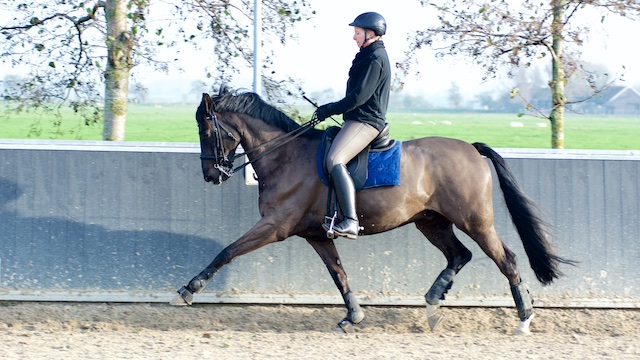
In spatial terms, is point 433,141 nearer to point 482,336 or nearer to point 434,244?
point 434,244

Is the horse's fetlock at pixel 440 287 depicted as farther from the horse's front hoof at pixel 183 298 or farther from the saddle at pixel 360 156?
the horse's front hoof at pixel 183 298

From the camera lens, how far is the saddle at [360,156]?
6.51m

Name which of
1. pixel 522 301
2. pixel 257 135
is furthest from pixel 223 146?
pixel 522 301

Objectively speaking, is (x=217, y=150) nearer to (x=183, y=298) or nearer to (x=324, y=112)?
(x=324, y=112)

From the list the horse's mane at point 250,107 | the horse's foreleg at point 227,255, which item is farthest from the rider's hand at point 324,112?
the horse's foreleg at point 227,255

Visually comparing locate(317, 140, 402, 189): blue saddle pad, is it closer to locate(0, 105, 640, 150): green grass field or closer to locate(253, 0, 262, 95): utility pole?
locate(253, 0, 262, 95): utility pole

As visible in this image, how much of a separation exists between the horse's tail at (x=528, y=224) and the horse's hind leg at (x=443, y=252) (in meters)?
0.56

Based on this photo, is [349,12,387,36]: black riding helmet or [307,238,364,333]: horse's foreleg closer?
[349,12,387,36]: black riding helmet

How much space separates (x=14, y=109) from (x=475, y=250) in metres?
6.10

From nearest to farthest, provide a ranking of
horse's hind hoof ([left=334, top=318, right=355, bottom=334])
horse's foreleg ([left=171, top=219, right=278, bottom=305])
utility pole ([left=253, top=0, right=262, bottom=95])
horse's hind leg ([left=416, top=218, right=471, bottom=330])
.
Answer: horse's foreleg ([left=171, top=219, right=278, bottom=305]) → horse's hind hoof ([left=334, top=318, right=355, bottom=334]) → horse's hind leg ([left=416, top=218, right=471, bottom=330]) → utility pole ([left=253, top=0, right=262, bottom=95])

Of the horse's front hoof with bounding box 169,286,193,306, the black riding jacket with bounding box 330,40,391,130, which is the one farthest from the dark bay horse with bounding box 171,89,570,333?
the black riding jacket with bounding box 330,40,391,130

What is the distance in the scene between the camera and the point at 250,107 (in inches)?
269

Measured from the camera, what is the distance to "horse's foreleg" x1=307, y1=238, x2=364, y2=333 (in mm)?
6895

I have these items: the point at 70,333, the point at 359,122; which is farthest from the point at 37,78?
the point at 359,122
